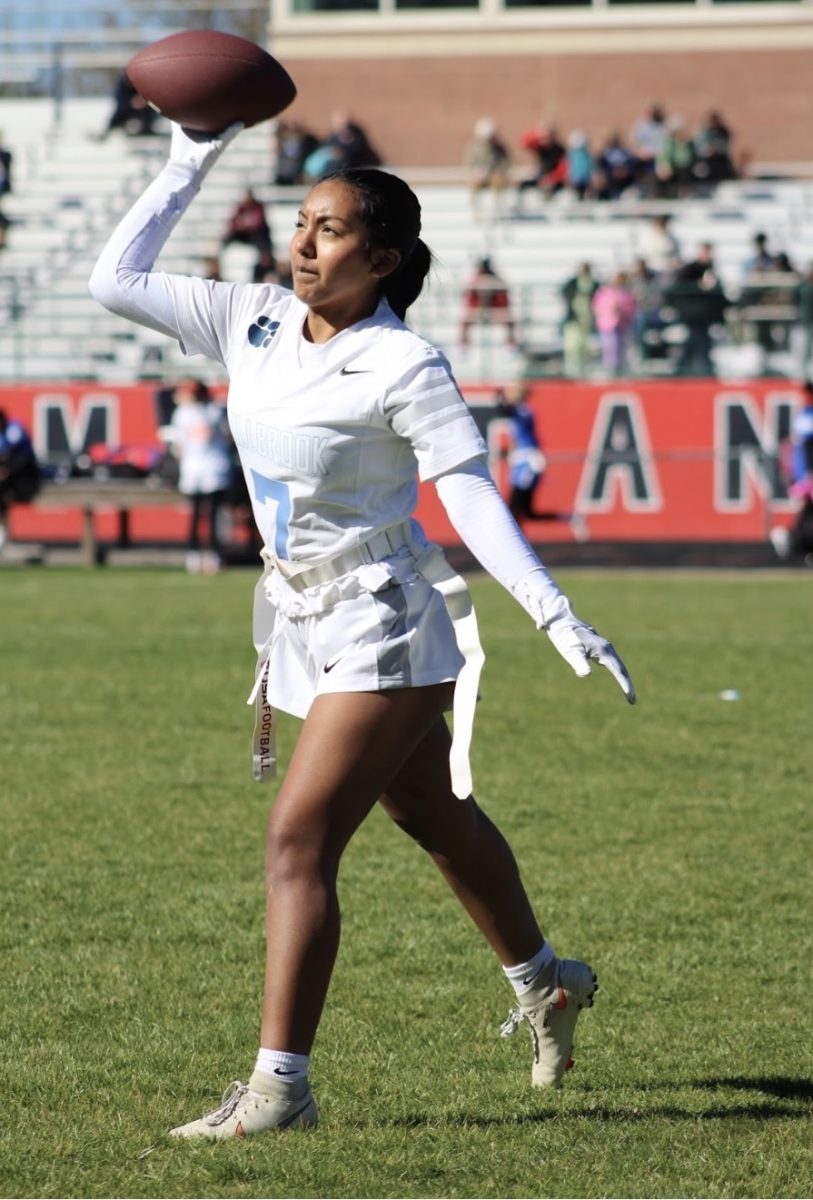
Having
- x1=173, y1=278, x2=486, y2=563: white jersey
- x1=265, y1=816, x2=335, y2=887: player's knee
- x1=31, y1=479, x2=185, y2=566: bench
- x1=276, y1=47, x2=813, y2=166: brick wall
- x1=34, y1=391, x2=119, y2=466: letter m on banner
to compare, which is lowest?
x1=31, y1=479, x2=185, y2=566: bench

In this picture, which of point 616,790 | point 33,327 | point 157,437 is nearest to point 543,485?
point 157,437

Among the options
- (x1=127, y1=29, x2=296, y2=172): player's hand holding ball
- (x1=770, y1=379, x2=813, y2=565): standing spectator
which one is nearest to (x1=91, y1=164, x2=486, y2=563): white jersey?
(x1=127, y1=29, x2=296, y2=172): player's hand holding ball

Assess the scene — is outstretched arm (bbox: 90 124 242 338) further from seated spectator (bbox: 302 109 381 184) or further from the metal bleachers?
seated spectator (bbox: 302 109 381 184)

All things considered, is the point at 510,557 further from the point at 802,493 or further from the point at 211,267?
the point at 211,267

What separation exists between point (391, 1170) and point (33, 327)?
23760mm

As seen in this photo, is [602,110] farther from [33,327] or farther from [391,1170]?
[391,1170]

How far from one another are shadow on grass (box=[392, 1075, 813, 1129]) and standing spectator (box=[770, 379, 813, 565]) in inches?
607

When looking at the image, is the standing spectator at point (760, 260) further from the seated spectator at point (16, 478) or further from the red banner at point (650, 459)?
the seated spectator at point (16, 478)

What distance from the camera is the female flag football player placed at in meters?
3.84

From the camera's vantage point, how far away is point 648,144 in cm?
2878

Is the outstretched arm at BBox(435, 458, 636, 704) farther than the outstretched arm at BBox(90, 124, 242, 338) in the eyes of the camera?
No

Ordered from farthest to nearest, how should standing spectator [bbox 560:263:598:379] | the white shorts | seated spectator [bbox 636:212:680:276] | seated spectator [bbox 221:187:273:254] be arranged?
1. seated spectator [bbox 221:187:273:254]
2. seated spectator [bbox 636:212:680:276]
3. standing spectator [bbox 560:263:598:379]
4. the white shorts

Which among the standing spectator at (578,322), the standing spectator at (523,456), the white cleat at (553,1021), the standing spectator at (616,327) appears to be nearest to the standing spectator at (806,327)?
the standing spectator at (616,327)

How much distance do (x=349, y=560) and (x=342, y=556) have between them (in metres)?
0.02
